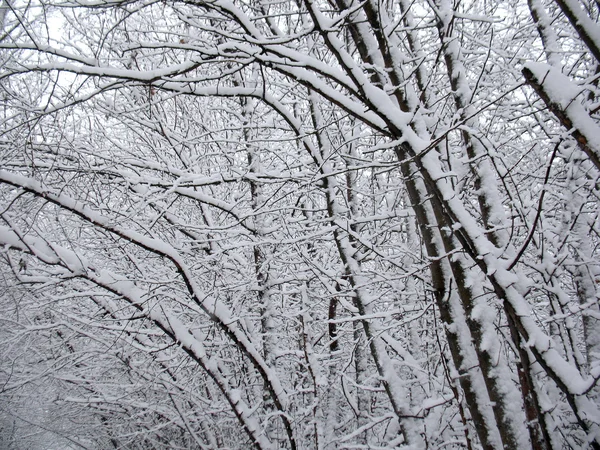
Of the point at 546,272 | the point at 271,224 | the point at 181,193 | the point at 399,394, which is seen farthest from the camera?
the point at 271,224

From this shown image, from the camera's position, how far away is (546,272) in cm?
253

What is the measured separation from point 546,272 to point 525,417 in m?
0.90

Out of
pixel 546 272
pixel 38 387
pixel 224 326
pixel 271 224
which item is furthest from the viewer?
pixel 38 387

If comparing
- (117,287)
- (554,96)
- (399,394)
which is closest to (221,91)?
(117,287)

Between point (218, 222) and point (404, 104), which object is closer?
point (404, 104)

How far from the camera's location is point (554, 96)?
4.58 ft

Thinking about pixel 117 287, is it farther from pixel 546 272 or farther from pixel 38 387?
pixel 38 387

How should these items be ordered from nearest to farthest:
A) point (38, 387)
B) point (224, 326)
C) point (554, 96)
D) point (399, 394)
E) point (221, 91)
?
point (554, 96) → point (221, 91) → point (399, 394) → point (224, 326) → point (38, 387)

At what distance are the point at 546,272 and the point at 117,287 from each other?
11.7 feet

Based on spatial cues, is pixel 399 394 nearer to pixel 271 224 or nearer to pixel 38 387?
pixel 271 224

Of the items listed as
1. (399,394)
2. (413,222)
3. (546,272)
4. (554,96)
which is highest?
(413,222)

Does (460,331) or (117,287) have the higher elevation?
(117,287)

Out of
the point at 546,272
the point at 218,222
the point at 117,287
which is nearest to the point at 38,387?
the point at 218,222

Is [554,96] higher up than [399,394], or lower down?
higher up
